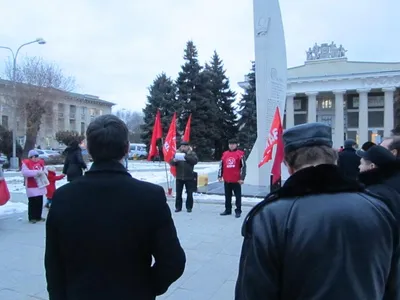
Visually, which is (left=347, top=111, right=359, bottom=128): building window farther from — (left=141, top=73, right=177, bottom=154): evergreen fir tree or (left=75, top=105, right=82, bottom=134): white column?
(left=75, top=105, right=82, bottom=134): white column

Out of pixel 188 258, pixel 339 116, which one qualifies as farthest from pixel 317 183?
pixel 339 116

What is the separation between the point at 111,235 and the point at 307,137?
1106 millimetres

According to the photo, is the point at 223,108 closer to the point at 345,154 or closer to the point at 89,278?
the point at 345,154

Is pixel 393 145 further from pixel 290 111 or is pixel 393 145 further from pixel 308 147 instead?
pixel 290 111

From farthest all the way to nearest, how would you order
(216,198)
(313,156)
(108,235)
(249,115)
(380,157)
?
(249,115)
(216,198)
(380,157)
(108,235)
(313,156)

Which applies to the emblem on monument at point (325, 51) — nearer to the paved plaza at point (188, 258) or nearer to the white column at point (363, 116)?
the white column at point (363, 116)

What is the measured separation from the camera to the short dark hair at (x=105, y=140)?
1.95m

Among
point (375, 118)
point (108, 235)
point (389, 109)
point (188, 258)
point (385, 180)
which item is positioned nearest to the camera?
point (108, 235)

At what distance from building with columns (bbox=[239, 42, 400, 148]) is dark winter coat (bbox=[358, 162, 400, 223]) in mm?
43955

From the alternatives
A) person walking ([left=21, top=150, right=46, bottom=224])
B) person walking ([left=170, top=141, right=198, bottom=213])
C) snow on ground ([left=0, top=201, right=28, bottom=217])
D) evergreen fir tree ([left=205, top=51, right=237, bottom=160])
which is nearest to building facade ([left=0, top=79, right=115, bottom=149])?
evergreen fir tree ([left=205, top=51, right=237, bottom=160])

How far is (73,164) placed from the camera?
8.92 metres

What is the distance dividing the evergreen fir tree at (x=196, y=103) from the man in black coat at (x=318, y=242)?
4028 centimetres

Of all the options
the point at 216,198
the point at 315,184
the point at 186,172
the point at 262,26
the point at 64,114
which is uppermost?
the point at 64,114

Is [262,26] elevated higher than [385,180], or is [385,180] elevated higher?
[262,26]
